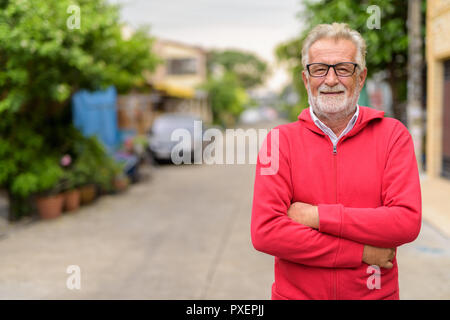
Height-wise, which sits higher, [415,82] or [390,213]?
[415,82]

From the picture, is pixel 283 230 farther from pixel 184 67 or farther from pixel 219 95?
pixel 184 67

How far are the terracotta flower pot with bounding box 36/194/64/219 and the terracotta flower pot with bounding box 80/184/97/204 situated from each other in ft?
3.44

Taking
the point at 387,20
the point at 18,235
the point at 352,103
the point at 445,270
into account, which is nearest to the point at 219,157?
the point at 387,20

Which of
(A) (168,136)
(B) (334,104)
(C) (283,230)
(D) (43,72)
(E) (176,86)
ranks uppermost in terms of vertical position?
(E) (176,86)

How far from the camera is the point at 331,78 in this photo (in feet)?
6.00

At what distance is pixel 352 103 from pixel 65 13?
6.11 metres

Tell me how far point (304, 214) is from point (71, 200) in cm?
760

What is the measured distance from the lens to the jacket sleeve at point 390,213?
5.82 feet

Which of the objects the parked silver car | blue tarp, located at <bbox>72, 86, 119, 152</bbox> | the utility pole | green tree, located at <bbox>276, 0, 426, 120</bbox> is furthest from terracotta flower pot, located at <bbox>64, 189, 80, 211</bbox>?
the utility pole

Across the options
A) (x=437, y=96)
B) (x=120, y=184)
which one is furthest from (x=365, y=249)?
(x=437, y=96)

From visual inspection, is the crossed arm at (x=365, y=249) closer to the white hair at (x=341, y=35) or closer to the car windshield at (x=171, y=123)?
the white hair at (x=341, y=35)

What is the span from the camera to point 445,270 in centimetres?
513

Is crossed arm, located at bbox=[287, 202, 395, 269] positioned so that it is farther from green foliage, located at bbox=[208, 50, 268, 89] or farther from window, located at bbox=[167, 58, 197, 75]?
green foliage, located at bbox=[208, 50, 268, 89]
